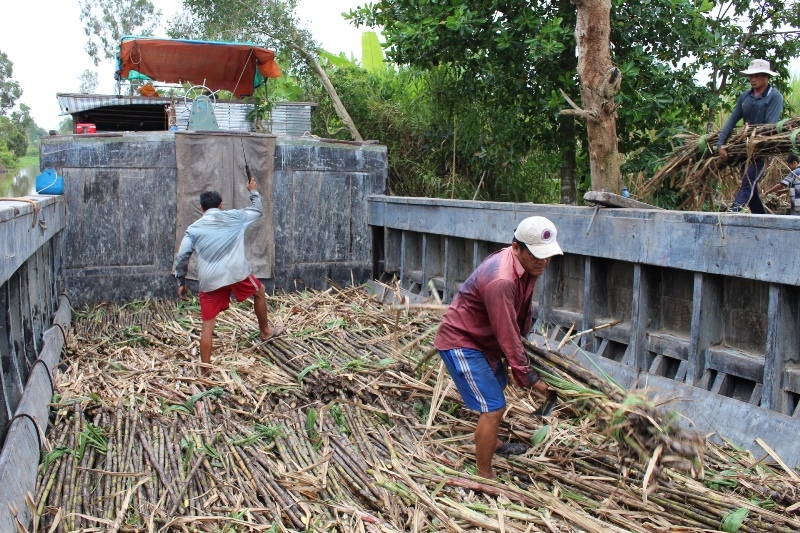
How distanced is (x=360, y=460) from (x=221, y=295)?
10.4ft

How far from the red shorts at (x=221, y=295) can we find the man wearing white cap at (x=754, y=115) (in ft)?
15.9

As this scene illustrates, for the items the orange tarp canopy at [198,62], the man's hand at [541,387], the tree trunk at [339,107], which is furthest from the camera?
the tree trunk at [339,107]

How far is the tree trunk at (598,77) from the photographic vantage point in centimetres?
830

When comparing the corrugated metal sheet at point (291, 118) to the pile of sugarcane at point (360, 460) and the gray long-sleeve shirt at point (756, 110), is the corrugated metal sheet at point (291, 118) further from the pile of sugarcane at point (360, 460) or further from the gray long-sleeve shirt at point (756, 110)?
the gray long-sleeve shirt at point (756, 110)

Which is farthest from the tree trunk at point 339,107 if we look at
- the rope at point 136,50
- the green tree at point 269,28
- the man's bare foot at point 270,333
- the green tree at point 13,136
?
the green tree at point 13,136

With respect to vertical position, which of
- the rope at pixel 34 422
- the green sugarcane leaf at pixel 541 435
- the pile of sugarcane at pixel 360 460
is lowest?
the pile of sugarcane at pixel 360 460

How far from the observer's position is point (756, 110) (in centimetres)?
768

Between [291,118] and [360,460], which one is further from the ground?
[291,118]

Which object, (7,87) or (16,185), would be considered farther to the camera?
(7,87)

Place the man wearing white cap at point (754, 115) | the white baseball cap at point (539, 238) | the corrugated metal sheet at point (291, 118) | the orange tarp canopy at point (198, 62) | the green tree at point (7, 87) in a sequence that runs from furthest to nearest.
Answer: the green tree at point (7, 87), the corrugated metal sheet at point (291, 118), the orange tarp canopy at point (198, 62), the man wearing white cap at point (754, 115), the white baseball cap at point (539, 238)

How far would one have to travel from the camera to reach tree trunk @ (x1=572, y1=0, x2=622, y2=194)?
830 centimetres

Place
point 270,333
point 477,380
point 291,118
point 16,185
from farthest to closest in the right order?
point 16,185
point 291,118
point 270,333
point 477,380

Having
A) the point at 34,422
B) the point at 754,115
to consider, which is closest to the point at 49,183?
the point at 34,422

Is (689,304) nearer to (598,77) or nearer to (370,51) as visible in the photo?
(598,77)
